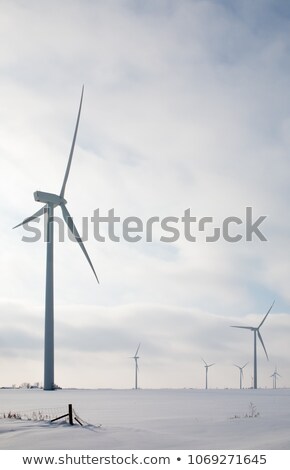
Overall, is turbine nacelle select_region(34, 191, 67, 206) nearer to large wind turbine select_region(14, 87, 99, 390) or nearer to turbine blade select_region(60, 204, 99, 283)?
large wind turbine select_region(14, 87, 99, 390)

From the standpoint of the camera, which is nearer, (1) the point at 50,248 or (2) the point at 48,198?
(1) the point at 50,248

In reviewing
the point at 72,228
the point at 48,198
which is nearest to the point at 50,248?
the point at 72,228

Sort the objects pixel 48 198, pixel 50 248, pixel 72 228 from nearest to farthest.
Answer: pixel 72 228, pixel 50 248, pixel 48 198

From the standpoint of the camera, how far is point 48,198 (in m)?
99.6

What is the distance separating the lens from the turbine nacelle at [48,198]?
99500 millimetres

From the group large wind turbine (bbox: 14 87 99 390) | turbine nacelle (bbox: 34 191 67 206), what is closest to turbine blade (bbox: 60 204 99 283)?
large wind turbine (bbox: 14 87 99 390)

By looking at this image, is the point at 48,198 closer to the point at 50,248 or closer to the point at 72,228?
the point at 72,228

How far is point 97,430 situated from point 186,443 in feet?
18.6

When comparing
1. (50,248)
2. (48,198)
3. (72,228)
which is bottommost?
(50,248)

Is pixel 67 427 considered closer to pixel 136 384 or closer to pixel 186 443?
pixel 186 443

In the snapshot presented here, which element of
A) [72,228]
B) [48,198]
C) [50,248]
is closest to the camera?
[72,228]

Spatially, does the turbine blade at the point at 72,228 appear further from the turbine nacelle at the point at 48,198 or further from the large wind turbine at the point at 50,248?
the turbine nacelle at the point at 48,198

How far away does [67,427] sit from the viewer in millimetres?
28547
